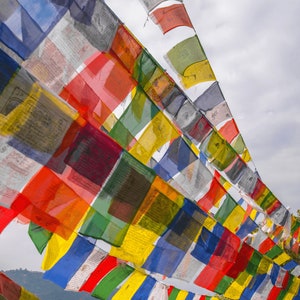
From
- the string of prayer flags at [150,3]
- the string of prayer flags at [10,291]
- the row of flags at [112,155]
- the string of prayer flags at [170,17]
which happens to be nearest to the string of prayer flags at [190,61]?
the row of flags at [112,155]

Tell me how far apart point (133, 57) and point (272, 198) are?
7743 millimetres

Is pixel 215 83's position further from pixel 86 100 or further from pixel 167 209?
pixel 167 209

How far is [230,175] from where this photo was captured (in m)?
10.8

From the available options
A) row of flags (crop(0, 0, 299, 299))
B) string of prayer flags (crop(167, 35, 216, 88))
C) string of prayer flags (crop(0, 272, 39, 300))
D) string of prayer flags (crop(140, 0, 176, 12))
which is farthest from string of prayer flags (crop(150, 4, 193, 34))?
string of prayer flags (crop(0, 272, 39, 300))

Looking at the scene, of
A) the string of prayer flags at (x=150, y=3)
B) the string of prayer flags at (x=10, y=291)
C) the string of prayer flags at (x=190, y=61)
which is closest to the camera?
the string of prayer flags at (x=10, y=291)

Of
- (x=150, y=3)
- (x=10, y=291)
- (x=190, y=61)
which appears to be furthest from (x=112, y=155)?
(x=190, y=61)

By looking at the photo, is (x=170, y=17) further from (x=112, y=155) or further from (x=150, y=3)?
(x=112, y=155)

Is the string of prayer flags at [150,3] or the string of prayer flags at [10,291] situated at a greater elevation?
the string of prayer flags at [150,3]

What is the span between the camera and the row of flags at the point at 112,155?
3.62m

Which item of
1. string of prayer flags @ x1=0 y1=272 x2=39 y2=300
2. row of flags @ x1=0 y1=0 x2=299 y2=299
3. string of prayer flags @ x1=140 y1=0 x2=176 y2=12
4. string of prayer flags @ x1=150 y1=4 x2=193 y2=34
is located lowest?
string of prayer flags @ x1=0 y1=272 x2=39 y2=300

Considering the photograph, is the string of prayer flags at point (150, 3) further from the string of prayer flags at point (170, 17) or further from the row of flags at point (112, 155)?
the string of prayer flags at point (170, 17)

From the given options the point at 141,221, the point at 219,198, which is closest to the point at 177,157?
the point at 219,198

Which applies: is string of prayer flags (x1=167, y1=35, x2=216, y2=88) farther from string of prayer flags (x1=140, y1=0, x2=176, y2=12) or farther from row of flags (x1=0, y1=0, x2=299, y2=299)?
string of prayer flags (x1=140, y1=0, x2=176, y2=12)

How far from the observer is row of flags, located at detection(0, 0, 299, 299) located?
362 cm
